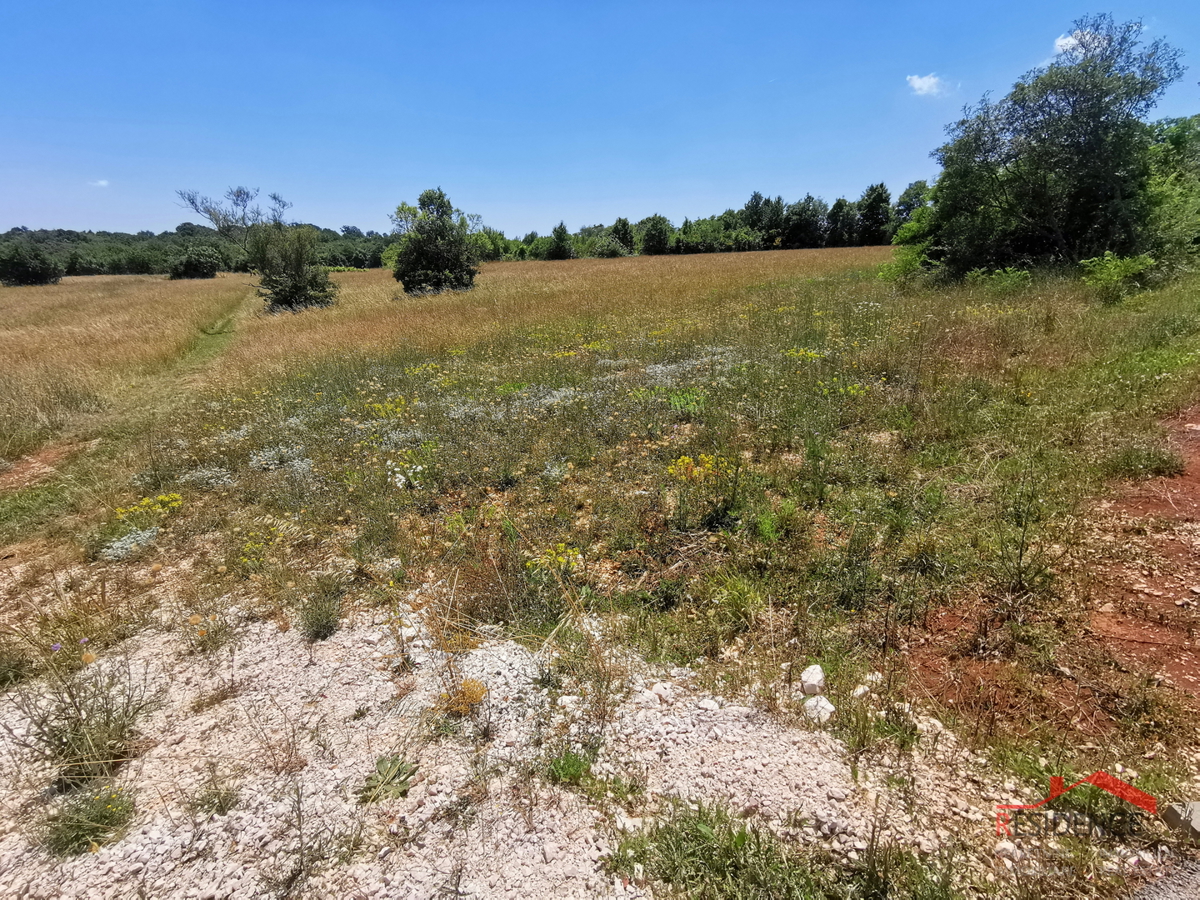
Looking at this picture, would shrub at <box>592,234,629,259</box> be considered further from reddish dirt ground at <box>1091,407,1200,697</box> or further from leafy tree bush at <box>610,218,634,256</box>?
reddish dirt ground at <box>1091,407,1200,697</box>

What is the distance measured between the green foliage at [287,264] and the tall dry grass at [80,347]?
2918 millimetres

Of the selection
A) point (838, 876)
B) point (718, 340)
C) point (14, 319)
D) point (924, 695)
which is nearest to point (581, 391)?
point (718, 340)

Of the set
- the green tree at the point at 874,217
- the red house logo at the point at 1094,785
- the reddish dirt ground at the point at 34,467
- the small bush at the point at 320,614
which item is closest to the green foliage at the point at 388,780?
the small bush at the point at 320,614

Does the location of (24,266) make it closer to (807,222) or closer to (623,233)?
(623,233)

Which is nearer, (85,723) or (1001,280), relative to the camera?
(85,723)

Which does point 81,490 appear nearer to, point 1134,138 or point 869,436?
point 869,436

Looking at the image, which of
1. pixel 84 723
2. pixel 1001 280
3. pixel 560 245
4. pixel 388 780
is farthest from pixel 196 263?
pixel 1001 280

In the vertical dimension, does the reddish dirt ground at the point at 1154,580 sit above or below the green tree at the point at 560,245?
below

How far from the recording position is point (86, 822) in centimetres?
233

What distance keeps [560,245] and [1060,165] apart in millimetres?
50041

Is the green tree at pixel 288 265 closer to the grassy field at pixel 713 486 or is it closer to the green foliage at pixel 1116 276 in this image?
the grassy field at pixel 713 486

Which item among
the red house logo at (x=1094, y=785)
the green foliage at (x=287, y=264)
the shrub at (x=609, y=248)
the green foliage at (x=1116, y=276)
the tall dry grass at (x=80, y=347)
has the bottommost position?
the red house logo at (x=1094, y=785)

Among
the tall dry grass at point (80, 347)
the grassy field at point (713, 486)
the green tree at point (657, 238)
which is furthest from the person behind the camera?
the green tree at point (657, 238)

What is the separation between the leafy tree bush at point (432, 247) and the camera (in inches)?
951
